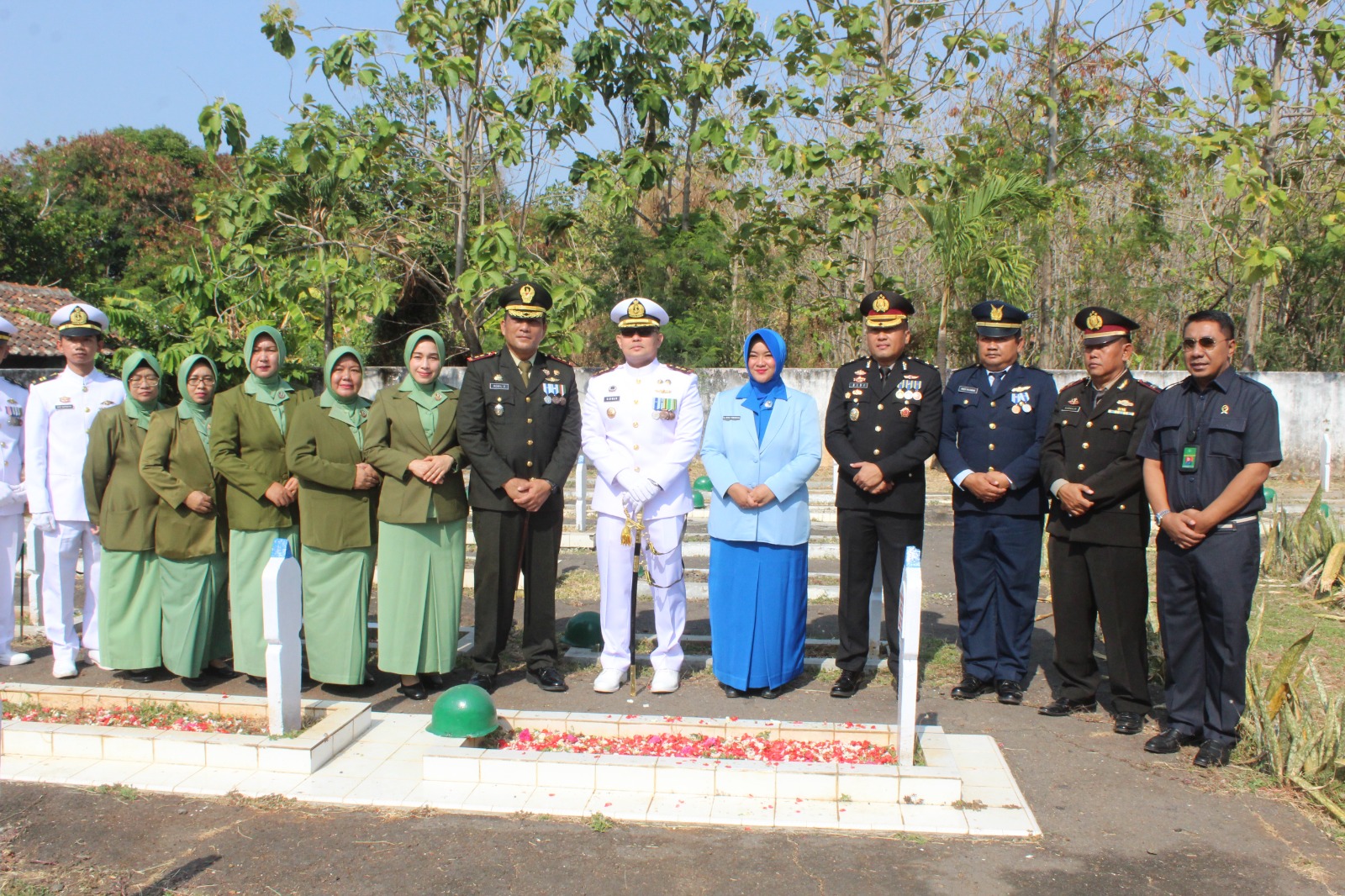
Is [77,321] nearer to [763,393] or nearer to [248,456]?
[248,456]

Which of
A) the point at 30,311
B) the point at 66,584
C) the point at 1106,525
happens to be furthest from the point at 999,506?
the point at 30,311

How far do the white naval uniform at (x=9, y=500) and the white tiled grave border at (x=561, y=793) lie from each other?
1840mm

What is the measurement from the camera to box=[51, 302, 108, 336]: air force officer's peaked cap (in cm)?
667

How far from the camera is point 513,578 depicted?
20.4 ft

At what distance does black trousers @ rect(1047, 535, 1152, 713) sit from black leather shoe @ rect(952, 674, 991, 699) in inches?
17.5

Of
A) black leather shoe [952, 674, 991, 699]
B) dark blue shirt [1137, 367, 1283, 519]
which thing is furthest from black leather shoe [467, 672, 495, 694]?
dark blue shirt [1137, 367, 1283, 519]

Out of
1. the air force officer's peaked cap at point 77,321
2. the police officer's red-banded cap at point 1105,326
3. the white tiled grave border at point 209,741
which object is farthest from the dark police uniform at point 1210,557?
the air force officer's peaked cap at point 77,321

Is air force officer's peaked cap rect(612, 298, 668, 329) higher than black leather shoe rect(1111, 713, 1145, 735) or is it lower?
higher

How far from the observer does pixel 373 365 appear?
60.0ft

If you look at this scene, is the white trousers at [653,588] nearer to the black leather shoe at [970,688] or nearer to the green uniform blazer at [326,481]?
the green uniform blazer at [326,481]

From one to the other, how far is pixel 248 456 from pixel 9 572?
1.95m

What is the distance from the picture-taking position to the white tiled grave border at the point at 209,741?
16.0 ft

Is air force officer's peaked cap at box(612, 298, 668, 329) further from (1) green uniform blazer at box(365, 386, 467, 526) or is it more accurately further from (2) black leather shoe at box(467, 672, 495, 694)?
(2) black leather shoe at box(467, 672, 495, 694)

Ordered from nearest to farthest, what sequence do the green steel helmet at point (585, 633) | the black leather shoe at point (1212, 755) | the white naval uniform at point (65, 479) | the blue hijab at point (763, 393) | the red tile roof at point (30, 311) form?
the black leather shoe at point (1212, 755) < the blue hijab at point (763, 393) < the white naval uniform at point (65, 479) < the green steel helmet at point (585, 633) < the red tile roof at point (30, 311)
